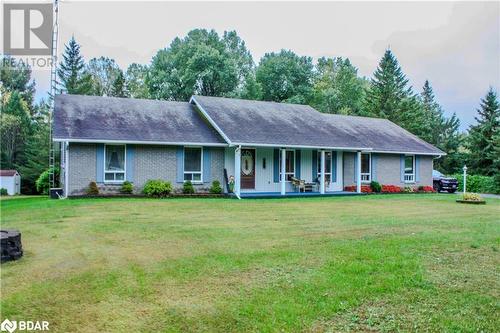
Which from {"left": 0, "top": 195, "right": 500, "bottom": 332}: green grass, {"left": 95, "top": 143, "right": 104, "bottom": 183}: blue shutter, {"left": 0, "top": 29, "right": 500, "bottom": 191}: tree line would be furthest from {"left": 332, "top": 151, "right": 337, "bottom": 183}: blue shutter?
{"left": 0, "top": 29, "right": 500, "bottom": 191}: tree line

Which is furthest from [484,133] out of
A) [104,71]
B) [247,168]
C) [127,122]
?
[104,71]

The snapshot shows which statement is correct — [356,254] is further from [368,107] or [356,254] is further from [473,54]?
[368,107]

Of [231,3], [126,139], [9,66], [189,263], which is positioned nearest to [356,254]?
[189,263]

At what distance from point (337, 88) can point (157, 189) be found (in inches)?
1572

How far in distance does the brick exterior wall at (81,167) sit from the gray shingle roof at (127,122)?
22.9 inches

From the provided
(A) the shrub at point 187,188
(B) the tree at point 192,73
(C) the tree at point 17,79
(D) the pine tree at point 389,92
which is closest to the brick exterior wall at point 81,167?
(A) the shrub at point 187,188

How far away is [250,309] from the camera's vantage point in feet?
14.6

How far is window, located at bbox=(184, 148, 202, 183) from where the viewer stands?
1923 cm

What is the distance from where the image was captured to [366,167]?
23.8m

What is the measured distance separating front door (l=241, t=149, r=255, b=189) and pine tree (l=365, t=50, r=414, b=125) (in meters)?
28.2

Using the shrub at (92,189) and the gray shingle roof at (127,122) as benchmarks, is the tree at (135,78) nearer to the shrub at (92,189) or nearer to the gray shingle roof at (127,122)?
the gray shingle roof at (127,122)

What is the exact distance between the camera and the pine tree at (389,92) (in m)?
44.9

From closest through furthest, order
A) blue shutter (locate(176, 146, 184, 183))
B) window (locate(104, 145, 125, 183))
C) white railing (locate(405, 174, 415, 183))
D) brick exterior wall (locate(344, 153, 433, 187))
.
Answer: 1. window (locate(104, 145, 125, 183))
2. blue shutter (locate(176, 146, 184, 183))
3. brick exterior wall (locate(344, 153, 433, 187))
4. white railing (locate(405, 174, 415, 183))

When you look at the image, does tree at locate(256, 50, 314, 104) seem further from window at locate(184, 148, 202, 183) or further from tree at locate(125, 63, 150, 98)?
window at locate(184, 148, 202, 183)
